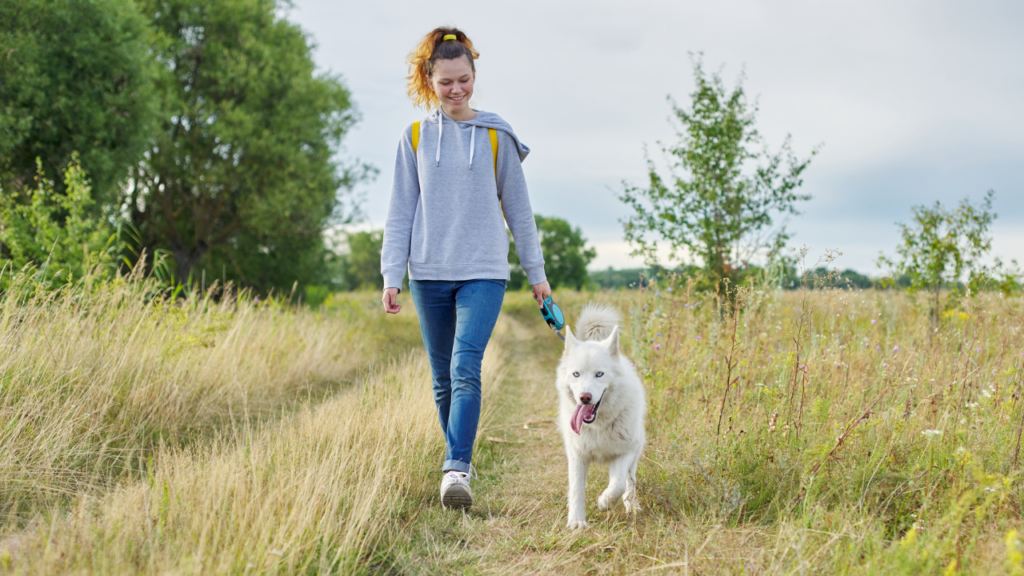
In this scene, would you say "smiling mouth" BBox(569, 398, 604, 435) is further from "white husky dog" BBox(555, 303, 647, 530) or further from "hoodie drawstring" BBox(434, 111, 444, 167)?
"hoodie drawstring" BBox(434, 111, 444, 167)

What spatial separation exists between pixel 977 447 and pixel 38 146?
49.6 feet

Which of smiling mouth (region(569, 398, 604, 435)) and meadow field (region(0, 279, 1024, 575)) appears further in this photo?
smiling mouth (region(569, 398, 604, 435))

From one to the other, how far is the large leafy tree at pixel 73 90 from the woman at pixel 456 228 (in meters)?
10.6

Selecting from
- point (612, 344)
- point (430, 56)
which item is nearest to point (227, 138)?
point (430, 56)

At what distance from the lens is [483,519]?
2934 mm

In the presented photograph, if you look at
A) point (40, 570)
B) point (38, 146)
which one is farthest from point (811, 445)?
point (38, 146)

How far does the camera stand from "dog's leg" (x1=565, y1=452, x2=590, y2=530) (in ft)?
9.15

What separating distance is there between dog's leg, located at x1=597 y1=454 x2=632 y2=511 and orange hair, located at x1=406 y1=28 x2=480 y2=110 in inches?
89.6

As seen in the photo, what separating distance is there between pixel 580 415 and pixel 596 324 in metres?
1.14

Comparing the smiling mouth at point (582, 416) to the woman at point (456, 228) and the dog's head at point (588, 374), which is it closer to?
the dog's head at point (588, 374)

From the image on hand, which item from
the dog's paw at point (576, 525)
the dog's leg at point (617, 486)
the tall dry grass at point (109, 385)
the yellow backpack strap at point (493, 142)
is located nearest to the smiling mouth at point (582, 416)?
the dog's leg at point (617, 486)

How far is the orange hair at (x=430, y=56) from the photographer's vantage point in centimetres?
309

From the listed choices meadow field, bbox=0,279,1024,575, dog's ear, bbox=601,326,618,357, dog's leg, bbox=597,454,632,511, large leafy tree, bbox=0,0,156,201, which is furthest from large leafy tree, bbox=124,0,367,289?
dog's leg, bbox=597,454,632,511

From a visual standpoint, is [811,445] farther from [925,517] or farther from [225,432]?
[225,432]
